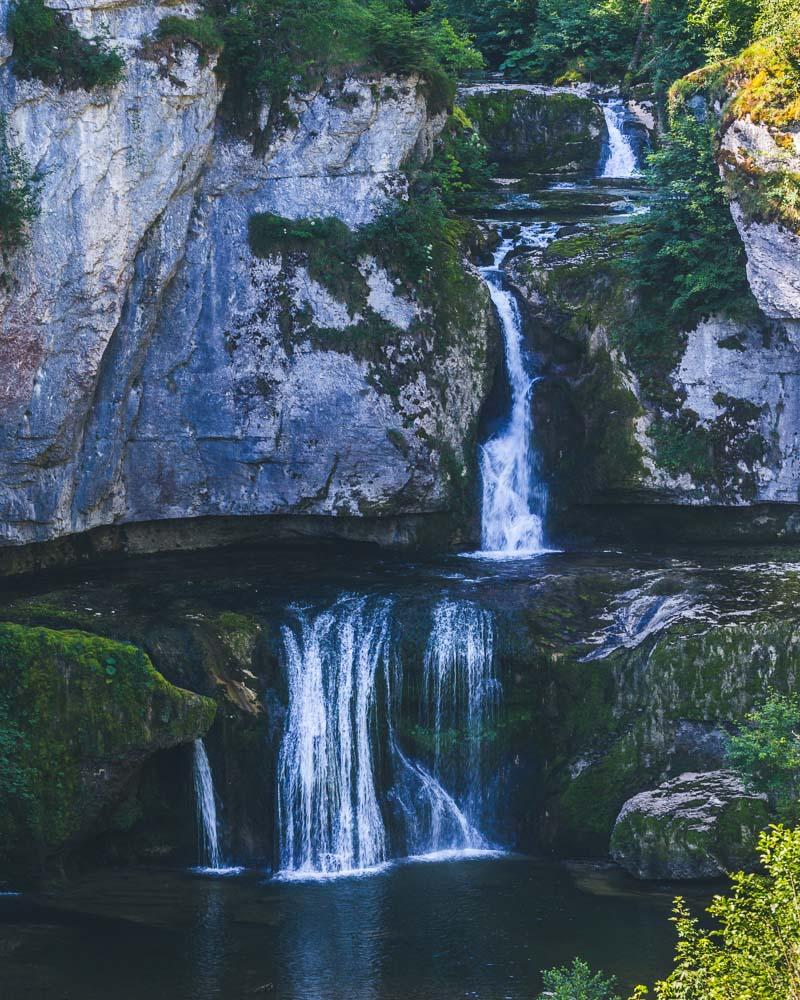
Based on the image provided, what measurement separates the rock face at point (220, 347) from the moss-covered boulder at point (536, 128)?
610 cm

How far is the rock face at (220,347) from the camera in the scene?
18.4 metres

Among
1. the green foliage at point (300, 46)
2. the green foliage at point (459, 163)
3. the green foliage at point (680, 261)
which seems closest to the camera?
the green foliage at point (300, 46)

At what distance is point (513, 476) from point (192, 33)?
8.32 metres

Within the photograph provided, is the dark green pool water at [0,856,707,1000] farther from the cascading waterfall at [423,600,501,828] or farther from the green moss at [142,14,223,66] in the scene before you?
the green moss at [142,14,223,66]

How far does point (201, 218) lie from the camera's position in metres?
20.4

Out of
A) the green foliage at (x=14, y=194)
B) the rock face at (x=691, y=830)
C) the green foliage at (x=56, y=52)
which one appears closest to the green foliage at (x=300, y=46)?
the green foliage at (x=56, y=52)

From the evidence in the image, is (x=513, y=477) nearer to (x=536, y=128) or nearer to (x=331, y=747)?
(x=331, y=747)

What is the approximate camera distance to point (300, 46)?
20391 millimetres

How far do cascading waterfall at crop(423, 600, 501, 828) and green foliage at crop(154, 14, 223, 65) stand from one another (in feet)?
28.5

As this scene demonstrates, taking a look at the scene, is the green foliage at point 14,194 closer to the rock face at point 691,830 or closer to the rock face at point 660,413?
the rock face at point 660,413

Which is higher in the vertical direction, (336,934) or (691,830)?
(691,830)

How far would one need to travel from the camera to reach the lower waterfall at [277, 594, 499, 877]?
17328mm

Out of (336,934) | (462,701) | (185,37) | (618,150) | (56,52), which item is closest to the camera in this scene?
(336,934)

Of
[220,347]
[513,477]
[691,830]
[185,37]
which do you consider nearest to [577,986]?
[691,830]
